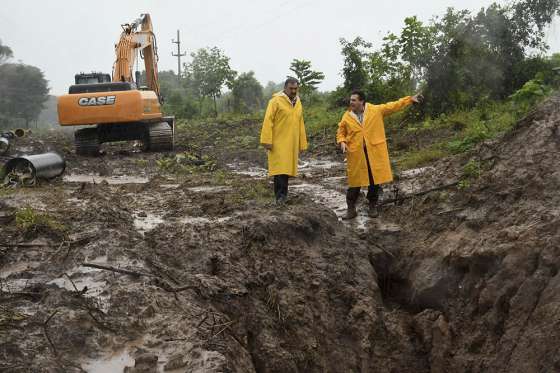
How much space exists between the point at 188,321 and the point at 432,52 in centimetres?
1087

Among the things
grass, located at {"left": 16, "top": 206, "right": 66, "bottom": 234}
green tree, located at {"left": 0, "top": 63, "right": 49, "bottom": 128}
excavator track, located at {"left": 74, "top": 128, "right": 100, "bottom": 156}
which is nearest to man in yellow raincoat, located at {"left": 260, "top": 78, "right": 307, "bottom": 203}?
grass, located at {"left": 16, "top": 206, "right": 66, "bottom": 234}

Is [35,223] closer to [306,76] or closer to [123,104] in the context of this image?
[123,104]

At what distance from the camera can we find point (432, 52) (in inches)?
518

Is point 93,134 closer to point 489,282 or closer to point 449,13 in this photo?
point 449,13

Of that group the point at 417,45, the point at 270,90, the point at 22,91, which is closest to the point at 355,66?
the point at 417,45

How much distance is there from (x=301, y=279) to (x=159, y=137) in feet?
30.2

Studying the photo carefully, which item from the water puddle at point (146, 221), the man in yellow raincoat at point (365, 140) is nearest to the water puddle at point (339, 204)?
the man in yellow raincoat at point (365, 140)

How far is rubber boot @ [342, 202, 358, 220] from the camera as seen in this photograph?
21.6ft

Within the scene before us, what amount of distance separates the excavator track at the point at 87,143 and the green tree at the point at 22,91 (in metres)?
32.9

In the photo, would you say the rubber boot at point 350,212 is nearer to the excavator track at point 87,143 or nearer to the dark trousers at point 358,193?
the dark trousers at point 358,193

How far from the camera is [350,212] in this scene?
6.59 meters

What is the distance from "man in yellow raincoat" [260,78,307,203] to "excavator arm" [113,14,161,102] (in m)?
9.23

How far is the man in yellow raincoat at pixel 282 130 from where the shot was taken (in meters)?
6.46

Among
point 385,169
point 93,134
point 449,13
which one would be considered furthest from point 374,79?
point 385,169
